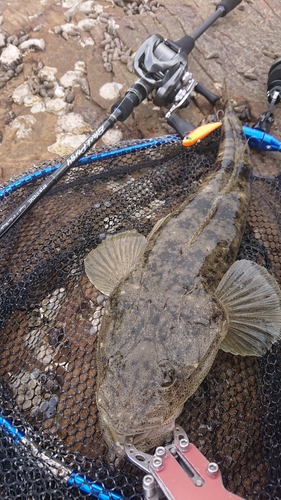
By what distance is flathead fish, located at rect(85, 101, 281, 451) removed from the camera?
84.6 inches

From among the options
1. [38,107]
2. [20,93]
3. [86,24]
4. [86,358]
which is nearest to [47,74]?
[20,93]

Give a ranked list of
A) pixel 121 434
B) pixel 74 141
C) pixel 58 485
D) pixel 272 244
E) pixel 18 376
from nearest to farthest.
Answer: pixel 121 434 < pixel 58 485 < pixel 18 376 < pixel 272 244 < pixel 74 141

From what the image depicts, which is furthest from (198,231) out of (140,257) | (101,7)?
(101,7)

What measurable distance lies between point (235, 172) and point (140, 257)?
4.77 ft

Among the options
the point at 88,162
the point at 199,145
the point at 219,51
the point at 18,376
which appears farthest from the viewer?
the point at 219,51

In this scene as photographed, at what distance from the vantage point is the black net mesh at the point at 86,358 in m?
2.29

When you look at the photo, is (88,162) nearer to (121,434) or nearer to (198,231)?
(198,231)

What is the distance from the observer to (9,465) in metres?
2.39

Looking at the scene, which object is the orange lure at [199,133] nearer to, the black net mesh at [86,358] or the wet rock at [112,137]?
the black net mesh at [86,358]

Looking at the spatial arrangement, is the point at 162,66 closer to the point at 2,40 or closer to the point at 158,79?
the point at 158,79

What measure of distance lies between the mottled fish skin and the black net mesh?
1.24 ft

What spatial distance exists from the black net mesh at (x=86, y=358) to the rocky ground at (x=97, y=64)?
1.09 meters

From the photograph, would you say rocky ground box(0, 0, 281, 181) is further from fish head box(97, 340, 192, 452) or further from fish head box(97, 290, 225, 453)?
fish head box(97, 340, 192, 452)

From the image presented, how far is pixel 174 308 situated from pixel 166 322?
123 millimetres
